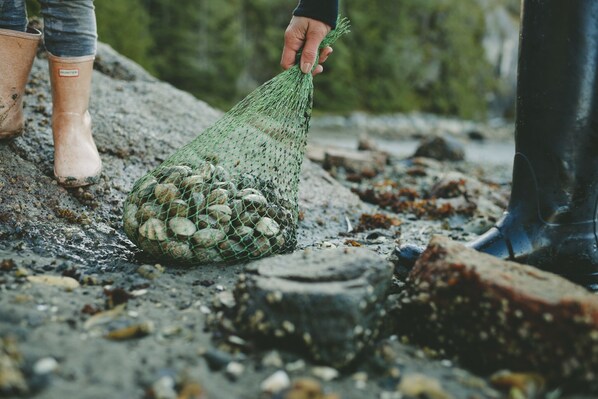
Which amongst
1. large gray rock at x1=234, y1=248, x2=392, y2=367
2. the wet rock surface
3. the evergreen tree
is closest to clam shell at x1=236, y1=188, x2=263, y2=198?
large gray rock at x1=234, y1=248, x2=392, y2=367

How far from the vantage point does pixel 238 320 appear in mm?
1928

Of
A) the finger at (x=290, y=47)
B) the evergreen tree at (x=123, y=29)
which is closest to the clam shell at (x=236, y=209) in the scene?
the finger at (x=290, y=47)

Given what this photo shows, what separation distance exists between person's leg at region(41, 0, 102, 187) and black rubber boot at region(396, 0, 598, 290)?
6.21 feet

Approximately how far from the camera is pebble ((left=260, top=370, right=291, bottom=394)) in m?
1.64

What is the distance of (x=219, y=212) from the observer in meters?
2.62

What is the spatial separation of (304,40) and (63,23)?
134cm

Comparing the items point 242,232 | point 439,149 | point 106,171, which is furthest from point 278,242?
point 439,149

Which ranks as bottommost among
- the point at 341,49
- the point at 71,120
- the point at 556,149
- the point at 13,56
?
→ the point at 341,49

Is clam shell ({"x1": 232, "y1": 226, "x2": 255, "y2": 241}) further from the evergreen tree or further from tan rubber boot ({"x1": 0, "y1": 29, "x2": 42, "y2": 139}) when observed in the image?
the evergreen tree

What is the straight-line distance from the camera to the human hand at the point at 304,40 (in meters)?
2.68

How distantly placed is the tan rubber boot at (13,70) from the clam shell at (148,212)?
45.8 inches

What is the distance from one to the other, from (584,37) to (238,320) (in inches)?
76.0

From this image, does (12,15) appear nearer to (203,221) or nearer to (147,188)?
(147,188)

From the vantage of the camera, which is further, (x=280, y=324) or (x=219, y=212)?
(x=219, y=212)
